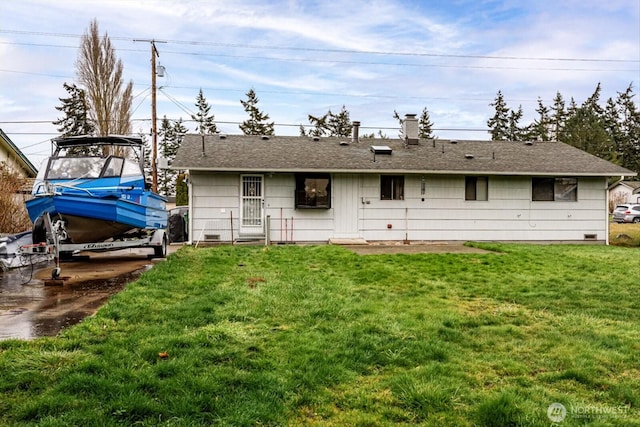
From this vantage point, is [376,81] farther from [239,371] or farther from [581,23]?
[239,371]

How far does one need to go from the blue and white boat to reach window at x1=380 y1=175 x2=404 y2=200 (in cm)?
735

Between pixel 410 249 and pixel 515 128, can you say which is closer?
pixel 410 249

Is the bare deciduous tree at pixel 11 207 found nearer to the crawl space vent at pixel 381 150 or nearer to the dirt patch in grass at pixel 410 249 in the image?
the dirt patch in grass at pixel 410 249

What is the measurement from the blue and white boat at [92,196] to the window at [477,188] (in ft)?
33.3

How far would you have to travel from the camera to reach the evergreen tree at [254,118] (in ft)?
134

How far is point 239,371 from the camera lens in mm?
3473

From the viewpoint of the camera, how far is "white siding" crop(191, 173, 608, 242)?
562 inches

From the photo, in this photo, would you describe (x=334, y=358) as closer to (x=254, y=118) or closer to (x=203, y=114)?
(x=254, y=118)

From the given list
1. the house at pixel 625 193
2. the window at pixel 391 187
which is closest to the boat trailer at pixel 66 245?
the window at pixel 391 187

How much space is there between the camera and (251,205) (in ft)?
47.1

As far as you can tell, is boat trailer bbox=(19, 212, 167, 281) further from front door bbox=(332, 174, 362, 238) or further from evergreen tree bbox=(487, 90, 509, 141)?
evergreen tree bbox=(487, 90, 509, 141)

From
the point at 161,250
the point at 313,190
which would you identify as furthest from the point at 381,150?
the point at 161,250

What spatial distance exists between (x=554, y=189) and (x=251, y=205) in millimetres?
10408

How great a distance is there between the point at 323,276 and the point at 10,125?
28.5 metres
